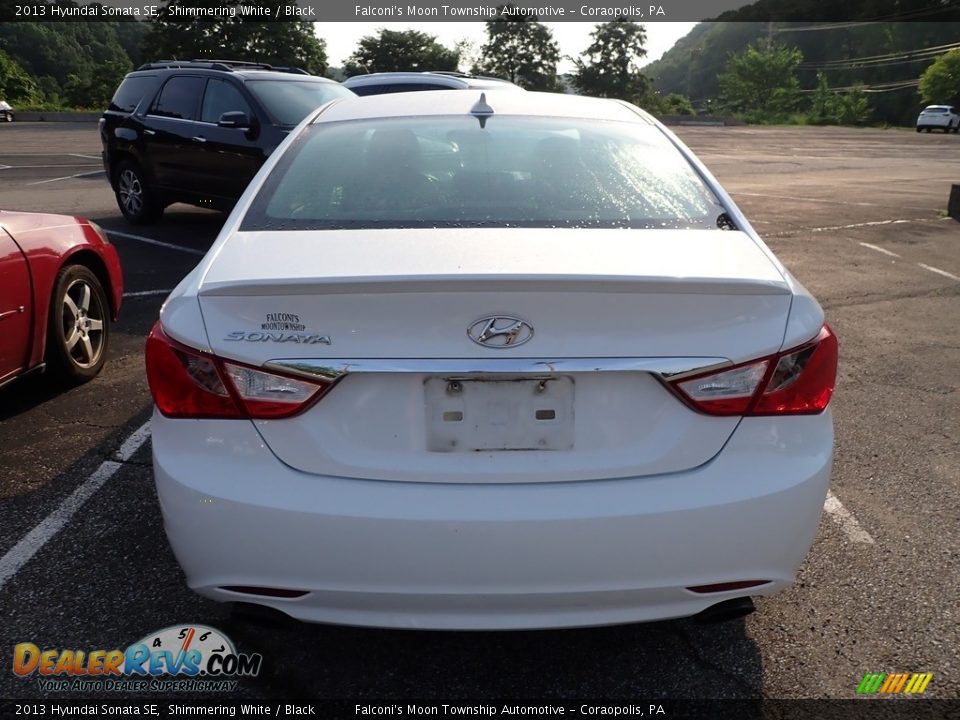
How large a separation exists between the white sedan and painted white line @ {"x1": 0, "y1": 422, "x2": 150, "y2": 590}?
1.25 meters

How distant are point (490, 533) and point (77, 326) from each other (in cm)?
371

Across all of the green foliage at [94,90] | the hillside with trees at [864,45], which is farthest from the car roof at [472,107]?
the hillside with trees at [864,45]

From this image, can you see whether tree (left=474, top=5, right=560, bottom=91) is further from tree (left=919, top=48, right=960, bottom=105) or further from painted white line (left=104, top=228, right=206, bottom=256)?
painted white line (left=104, top=228, right=206, bottom=256)

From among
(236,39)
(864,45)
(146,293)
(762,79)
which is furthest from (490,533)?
(864,45)

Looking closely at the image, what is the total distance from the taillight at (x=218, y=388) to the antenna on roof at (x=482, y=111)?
1585 millimetres

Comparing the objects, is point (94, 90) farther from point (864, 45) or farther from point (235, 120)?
point (864, 45)

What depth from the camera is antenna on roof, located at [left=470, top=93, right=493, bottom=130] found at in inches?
130

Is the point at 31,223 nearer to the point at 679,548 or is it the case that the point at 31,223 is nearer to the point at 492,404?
the point at 492,404

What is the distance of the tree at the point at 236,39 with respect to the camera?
68438 millimetres

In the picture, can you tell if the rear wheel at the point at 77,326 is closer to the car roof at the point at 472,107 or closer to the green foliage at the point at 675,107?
the car roof at the point at 472,107

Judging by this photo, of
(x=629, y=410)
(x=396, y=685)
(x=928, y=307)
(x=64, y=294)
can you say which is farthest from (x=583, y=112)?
(x=928, y=307)

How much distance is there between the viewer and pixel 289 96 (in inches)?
374

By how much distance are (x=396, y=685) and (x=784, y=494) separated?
121 centimetres

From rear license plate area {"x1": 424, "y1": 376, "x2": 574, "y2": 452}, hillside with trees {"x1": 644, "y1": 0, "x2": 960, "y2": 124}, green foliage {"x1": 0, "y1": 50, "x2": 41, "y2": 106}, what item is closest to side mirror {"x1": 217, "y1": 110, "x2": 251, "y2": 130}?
rear license plate area {"x1": 424, "y1": 376, "x2": 574, "y2": 452}
